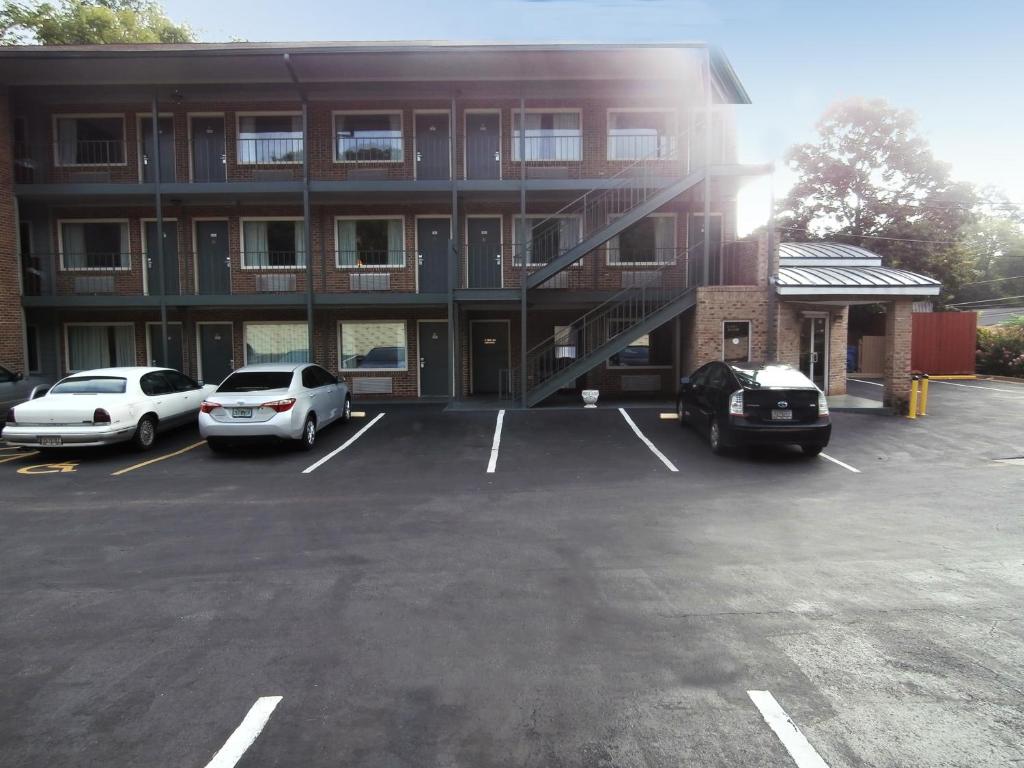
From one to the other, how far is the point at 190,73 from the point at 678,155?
1291 cm

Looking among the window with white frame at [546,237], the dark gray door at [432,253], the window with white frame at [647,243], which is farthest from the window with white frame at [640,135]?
the dark gray door at [432,253]

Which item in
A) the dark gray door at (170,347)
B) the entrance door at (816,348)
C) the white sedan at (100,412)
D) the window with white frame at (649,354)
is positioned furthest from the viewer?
the dark gray door at (170,347)

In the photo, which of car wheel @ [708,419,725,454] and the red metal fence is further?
the red metal fence

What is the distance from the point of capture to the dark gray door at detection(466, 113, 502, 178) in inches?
658

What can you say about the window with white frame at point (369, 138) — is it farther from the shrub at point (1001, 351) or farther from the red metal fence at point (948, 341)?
the shrub at point (1001, 351)

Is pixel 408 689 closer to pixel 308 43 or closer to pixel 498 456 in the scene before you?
pixel 498 456

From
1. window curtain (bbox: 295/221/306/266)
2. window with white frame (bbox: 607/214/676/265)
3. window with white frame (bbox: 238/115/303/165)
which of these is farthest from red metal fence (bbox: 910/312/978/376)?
window with white frame (bbox: 238/115/303/165)

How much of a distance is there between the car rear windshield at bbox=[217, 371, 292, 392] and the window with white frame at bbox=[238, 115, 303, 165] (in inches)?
348

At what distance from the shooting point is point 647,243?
1703 cm

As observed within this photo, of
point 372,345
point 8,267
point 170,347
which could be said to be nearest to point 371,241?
point 372,345

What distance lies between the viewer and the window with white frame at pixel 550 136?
54.7 ft

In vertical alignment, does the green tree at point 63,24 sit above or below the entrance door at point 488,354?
above

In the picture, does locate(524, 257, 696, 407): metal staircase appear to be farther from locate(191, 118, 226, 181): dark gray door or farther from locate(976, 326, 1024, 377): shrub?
locate(976, 326, 1024, 377): shrub

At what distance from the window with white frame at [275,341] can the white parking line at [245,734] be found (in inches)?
585
